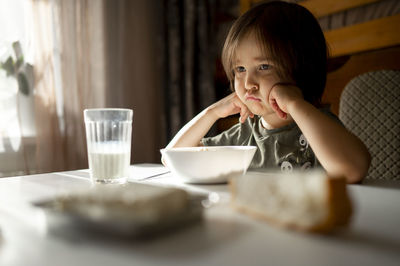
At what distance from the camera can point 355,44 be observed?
1.62 meters

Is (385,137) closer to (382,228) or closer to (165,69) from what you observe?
(382,228)

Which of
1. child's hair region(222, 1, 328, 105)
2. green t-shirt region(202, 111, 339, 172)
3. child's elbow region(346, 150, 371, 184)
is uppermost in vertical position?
child's hair region(222, 1, 328, 105)

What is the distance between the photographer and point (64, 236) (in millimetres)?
317

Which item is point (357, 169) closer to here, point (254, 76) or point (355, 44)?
point (254, 76)

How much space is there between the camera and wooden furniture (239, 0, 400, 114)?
1.54 meters

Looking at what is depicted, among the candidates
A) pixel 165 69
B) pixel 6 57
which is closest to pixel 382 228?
pixel 6 57

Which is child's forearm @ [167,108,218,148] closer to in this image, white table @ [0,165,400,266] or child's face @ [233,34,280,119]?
child's face @ [233,34,280,119]

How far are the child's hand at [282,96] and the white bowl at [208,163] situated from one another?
246 millimetres

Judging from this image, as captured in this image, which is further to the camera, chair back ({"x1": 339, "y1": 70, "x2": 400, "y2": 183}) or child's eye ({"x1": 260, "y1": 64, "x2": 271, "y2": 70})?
chair back ({"x1": 339, "y1": 70, "x2": 400, "y2": 183})

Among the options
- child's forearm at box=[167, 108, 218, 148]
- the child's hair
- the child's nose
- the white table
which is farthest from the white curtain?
the white table

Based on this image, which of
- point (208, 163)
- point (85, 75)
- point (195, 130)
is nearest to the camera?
point (208, 163)

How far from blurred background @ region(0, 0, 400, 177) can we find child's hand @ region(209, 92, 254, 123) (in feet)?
3.06

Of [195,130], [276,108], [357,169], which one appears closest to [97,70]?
[195,130]

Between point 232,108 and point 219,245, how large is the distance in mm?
764
